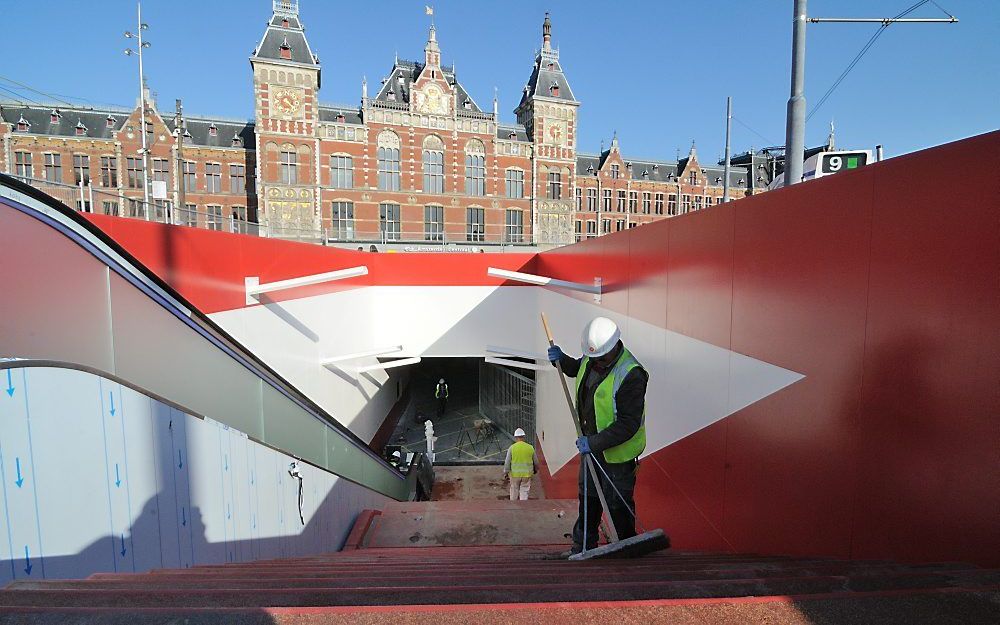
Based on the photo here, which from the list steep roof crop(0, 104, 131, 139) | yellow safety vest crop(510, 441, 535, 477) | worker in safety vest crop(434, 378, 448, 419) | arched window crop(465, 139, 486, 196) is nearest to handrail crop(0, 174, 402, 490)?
yellow safety vest crop(510, 441, 535, 477)

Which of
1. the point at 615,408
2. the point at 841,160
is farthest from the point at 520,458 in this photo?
the point at 841,160

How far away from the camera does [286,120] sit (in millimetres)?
29703

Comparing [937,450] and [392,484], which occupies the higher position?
[937,450]

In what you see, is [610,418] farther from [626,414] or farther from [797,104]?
[797,104]

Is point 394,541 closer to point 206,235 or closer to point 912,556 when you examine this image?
point 206,235

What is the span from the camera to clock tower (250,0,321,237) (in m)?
29.2


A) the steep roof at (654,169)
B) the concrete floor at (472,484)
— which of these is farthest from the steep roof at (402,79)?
the concrete floor at (472,484)

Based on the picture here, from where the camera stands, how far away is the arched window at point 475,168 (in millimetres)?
34094

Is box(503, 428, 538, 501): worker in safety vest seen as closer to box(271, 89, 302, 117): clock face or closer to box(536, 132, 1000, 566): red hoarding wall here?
box(536, 132, 1000, 566): red hoarding wall

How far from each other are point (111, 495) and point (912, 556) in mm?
3994

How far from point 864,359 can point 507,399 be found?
14.4 metres

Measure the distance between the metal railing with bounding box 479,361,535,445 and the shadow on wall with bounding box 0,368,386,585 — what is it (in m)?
11.2

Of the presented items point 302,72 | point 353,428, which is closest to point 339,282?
point 353,428

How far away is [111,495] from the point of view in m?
2.57
